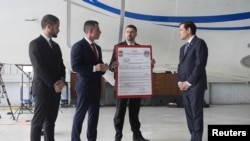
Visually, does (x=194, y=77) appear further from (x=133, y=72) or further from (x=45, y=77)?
(x=45, y=77)

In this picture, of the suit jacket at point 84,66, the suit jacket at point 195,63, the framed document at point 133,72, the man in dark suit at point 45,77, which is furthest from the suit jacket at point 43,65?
the suit jacket at point 195,63

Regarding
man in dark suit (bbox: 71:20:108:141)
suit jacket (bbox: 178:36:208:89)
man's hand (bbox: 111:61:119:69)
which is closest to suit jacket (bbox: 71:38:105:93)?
man in dark suit (bbox: 71:20:108:141)

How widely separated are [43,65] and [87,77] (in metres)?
0.66

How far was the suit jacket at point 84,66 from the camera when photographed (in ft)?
12.3

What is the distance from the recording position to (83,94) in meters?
3.75

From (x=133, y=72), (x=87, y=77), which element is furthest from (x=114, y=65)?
(x=87, y=77)

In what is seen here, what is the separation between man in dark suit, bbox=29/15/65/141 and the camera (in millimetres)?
3223

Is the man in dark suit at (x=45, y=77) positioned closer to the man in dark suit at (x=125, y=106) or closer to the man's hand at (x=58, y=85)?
the man's hand at (x=58, y=85)

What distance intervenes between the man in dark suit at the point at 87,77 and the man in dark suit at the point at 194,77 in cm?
93

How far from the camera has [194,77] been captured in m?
3.64

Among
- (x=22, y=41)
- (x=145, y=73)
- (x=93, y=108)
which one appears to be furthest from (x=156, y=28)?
(x=22, y=41)

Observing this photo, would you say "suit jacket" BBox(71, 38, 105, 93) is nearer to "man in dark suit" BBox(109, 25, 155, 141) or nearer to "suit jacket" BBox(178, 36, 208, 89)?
"man in dark suit" BBox(109, 25, 155, 141)

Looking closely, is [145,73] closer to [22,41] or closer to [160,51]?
[160,51]

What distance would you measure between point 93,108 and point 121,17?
4.63 feet
